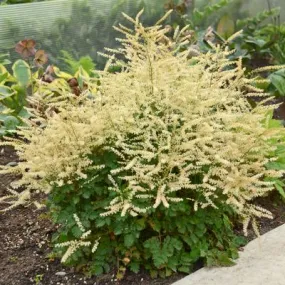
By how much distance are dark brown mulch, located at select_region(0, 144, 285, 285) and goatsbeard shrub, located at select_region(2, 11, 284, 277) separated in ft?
0.20

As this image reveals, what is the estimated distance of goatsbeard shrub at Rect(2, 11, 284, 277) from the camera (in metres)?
2.92

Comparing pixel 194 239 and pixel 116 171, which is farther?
pixel 194 239

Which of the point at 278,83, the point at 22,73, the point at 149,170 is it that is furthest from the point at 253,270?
the point at 22,73

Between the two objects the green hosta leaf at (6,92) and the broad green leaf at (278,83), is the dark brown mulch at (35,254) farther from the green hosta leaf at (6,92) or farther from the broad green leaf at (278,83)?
the broad green leaf at (278,83)

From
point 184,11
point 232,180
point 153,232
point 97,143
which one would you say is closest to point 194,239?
point 153,232

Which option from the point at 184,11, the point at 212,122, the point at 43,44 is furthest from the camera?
the point at 184,11

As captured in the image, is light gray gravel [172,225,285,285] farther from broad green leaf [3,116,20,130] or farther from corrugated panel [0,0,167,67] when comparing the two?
corrugated panel [0,0,167,67]

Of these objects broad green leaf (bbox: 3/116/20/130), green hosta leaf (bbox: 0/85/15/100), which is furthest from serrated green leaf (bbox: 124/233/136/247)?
green hosta leaf (bbox: 0/85/15/100)

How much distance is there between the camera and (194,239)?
10.1ft

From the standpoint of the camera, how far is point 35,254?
331 centimetres

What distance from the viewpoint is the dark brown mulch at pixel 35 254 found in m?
3.09

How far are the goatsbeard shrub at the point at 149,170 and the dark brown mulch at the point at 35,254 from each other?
6 centimetres

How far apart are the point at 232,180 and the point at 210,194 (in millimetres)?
164

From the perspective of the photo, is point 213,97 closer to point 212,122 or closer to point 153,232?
point 212,122
